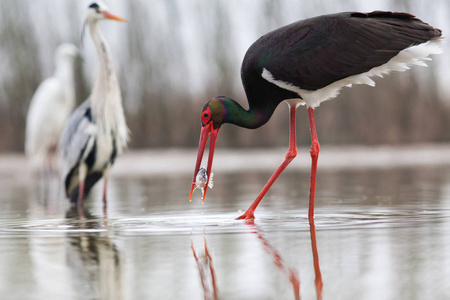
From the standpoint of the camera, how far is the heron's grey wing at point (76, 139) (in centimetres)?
750

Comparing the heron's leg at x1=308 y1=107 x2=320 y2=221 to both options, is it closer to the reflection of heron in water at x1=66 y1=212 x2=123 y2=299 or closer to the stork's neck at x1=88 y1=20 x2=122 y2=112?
the reflection of heron in water at x1=66 y1=212 x2=123 y2=299

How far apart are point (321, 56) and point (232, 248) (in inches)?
81.0

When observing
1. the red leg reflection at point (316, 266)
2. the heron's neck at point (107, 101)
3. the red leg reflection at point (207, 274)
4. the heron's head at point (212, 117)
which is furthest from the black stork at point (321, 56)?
the heron's neck at point (107, 101)

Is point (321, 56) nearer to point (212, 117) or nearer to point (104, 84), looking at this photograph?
point (212, 117)

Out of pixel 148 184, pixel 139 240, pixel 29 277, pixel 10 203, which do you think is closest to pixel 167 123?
pixel 148 184

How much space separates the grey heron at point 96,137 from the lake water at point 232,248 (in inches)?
12.2

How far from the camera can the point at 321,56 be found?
213 inches

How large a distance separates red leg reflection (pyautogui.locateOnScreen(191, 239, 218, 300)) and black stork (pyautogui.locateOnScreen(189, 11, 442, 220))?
5.74 feet

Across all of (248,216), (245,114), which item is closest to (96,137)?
(245,114)

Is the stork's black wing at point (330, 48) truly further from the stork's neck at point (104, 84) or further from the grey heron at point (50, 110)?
the grey heron at point (50, 110)

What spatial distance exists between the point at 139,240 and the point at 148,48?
38.6ft

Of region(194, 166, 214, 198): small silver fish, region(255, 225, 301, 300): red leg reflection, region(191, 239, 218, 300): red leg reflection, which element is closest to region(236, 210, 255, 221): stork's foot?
region(194, 166, 214, 198): small silver fish

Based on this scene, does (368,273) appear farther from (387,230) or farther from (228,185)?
(228,185)

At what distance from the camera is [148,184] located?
32.2 feet
